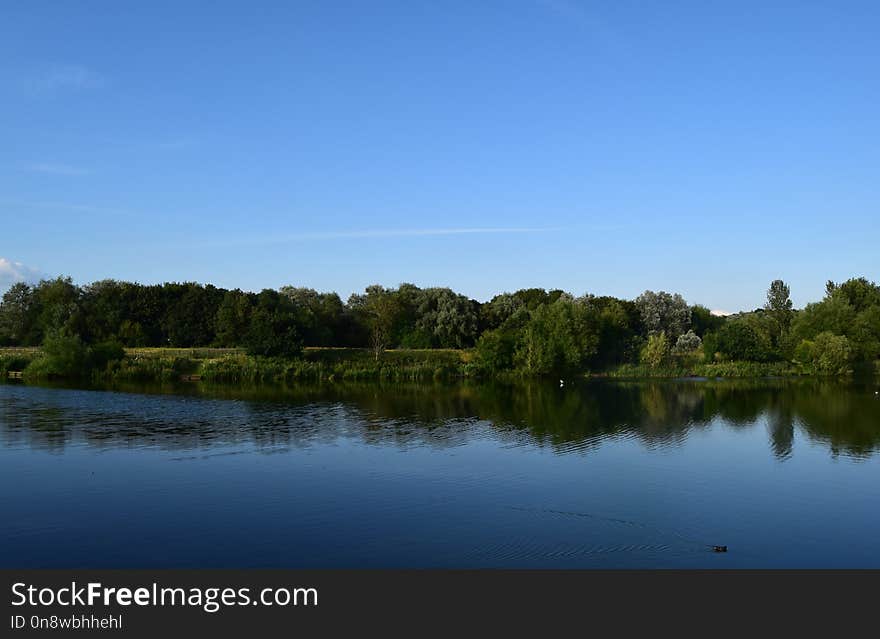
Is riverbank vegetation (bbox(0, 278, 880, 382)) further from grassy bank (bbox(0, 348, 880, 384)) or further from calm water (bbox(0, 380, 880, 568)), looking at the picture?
calm water (bbox(0, 380, 880, 568))

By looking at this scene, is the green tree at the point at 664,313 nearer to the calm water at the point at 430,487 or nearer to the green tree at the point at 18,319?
the calm water at the point at 430,487

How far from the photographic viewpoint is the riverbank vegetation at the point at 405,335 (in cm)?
7506

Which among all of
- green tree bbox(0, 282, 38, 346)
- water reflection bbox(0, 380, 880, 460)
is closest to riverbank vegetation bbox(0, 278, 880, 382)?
green tree bbox(0, 282, 38, 346)

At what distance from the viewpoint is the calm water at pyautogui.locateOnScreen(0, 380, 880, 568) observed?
17359 mm

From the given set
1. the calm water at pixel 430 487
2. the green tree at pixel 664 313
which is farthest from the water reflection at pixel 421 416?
the green tree at pixel 664 313

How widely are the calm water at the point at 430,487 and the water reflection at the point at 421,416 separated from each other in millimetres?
259

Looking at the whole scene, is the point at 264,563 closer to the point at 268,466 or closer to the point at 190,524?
the point at 190,524

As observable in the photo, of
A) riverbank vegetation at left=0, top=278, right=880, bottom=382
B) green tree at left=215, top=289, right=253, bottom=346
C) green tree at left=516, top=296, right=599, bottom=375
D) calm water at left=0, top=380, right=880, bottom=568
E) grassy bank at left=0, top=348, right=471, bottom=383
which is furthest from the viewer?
green tree at left=215, top=289, right=253, bottom=346

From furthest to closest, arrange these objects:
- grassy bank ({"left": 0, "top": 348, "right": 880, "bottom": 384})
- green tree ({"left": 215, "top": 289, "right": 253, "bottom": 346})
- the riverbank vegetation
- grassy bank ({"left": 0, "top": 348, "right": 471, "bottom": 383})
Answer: green tree ({"left": 215, "top": 289, "right": 253, "bottom": 346})
the riverbank vegetation
grassy bank ({"left": 0, "top": 348, "right": 880, "bottom": 384})
grassy bank ({"left": 0, "top": 348, "right": 471, "bottom": 383})

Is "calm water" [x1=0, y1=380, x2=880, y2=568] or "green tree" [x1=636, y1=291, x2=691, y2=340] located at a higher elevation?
"green tree" [x1=636, y1=291, x2=691, y2=340]

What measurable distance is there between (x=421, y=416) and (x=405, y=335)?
187 ft

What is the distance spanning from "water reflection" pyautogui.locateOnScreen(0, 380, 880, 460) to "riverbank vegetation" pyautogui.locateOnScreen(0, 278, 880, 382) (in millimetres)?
13303

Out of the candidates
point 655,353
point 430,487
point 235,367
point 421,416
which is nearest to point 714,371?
point 655,353

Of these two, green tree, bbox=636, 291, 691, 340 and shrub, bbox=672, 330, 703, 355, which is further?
green tree, bbox=636, 291, 691, 340
